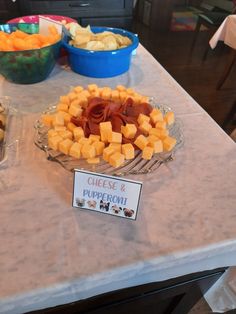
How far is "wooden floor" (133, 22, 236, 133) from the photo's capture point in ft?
6.78

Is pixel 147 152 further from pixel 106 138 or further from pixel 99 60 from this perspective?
A: pixel 99 60

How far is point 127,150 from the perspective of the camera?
20.7 inches

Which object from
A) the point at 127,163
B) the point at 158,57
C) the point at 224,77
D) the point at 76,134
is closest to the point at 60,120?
the point at 76,134

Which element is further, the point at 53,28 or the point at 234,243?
the point at 53,28

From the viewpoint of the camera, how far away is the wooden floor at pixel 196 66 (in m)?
2.07

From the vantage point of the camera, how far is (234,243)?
1.51 feet

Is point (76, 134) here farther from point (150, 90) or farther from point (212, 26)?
point (212, 26)

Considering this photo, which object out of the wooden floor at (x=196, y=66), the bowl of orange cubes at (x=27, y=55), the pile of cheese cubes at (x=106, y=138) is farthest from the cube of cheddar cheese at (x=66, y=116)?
the wooden floor at (x=196, y=66)

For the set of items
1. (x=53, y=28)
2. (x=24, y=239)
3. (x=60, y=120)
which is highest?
Result: (x=53, y=28)

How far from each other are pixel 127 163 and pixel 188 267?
217 mm

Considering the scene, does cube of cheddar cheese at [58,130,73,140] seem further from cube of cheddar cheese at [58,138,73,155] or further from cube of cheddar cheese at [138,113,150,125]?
cube of cheddar cheese at [138,113,150,125]

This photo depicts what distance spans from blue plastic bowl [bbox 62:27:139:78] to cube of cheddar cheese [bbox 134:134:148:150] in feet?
1.41

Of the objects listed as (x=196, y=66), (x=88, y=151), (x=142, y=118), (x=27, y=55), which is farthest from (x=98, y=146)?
(x=196, y=66)

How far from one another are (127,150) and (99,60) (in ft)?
1.57
